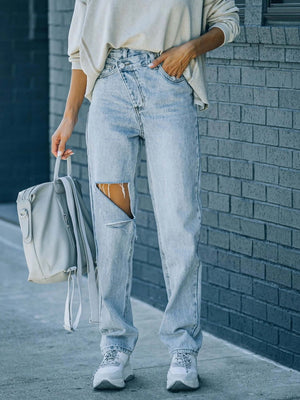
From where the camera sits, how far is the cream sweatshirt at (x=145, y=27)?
390cm

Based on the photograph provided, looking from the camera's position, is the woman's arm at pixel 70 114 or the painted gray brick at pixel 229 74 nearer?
the woman's arm at pixel 70 114

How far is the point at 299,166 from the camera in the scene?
445 centimetres

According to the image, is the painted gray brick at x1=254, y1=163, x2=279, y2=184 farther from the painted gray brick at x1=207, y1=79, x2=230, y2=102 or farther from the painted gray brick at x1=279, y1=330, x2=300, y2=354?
the painted gray brick at x1=279, y1=330, x2=300, y2=354

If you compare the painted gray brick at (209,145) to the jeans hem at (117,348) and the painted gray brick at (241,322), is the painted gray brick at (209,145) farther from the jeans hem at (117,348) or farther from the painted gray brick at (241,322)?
the jeans hem at (117,348)

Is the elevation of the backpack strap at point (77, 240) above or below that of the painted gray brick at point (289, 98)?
below

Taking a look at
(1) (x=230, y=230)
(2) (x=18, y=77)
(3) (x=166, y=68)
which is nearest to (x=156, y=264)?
(1) (x=230, y=230)

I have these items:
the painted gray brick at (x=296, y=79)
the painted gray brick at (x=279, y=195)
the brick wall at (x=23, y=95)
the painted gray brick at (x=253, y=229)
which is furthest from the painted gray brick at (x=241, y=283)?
the brick wall at (x=23, y=95)

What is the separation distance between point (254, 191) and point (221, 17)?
3.37ft

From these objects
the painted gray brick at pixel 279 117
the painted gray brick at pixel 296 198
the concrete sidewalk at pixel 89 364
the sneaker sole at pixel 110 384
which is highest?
the painted gray brick at pixel 279 117

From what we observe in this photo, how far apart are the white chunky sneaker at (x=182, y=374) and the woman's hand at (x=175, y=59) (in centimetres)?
119

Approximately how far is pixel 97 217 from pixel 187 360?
718mm

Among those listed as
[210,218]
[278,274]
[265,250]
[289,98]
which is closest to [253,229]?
[265,250]

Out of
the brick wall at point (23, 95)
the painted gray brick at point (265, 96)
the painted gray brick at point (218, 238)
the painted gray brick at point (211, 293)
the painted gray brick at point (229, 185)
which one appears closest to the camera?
the painted gray brick at point (265, 96)

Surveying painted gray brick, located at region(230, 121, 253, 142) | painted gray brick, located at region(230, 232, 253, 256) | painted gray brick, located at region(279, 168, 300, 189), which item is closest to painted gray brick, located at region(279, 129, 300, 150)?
painted gray brick, located at region(279, 168, 300, 189)
